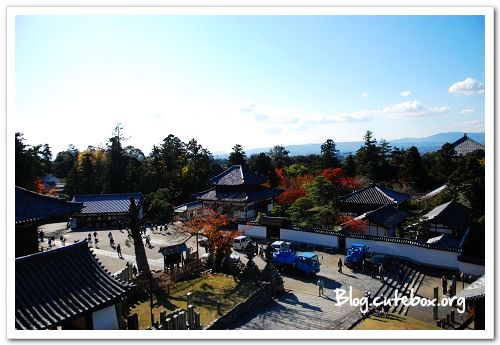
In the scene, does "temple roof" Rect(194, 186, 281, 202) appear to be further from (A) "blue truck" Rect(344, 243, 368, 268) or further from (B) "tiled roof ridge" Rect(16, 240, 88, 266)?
(B) "tiled roof ridge" Rect(16, 240, 88, 266)

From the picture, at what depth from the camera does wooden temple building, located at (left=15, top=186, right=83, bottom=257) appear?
9.72 meters

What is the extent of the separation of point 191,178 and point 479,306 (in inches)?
1323

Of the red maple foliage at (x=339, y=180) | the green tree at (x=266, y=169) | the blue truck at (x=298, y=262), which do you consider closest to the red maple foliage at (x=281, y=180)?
the green tree at (x=266, y=169)

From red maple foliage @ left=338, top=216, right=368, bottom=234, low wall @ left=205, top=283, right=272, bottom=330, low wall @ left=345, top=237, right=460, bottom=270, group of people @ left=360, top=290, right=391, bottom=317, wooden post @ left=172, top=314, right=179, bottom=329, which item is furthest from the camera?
red maple foliage @ left=338, top=216, right=368, bottom=234

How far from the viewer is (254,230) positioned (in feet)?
81.6

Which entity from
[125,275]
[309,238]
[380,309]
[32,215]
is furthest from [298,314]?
[309,238]

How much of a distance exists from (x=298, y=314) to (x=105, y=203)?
2368cm

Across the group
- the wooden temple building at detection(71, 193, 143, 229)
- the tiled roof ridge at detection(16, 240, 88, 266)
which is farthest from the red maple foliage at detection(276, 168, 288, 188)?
the tiled roof ridge at detection(16, 240, 88, 266)

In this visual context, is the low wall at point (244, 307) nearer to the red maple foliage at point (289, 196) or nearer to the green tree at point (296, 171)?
the red maple foliage at point (289, 196)

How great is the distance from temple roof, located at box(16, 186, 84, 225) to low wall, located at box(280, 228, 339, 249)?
14.1 meters

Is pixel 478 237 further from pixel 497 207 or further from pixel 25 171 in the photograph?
pixel 25 171

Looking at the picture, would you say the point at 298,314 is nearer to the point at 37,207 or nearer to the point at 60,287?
the point at 60,287

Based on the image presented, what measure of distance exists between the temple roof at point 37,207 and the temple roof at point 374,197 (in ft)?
62.0

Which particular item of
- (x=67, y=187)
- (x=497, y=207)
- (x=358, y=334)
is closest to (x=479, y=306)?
(x=497, y=207)
